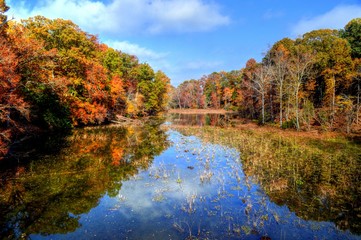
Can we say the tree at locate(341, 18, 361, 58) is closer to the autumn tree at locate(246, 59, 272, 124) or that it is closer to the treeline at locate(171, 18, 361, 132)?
the treeline at locate(171, 18, 361, 132)

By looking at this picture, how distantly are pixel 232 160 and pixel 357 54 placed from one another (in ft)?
140

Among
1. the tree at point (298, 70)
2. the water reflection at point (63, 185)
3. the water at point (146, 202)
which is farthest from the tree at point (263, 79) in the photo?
the water at point (146, 202)

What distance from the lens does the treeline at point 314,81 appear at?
34.8 metres

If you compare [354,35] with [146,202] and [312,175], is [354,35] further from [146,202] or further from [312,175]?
[146,202]

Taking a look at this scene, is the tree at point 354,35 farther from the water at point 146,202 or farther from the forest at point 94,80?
the water at point 146,202

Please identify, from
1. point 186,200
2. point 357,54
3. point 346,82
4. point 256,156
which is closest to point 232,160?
point 256,156

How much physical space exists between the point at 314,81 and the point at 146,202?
152 feet

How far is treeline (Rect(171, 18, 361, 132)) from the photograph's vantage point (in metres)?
34.8

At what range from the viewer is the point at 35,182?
15.5m

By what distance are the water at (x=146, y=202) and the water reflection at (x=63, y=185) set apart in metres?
0.05

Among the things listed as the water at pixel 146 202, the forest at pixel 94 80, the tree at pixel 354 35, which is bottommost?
the water at pixel 146 202

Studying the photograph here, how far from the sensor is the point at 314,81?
4766 centimetres

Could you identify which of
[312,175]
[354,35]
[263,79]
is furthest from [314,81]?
[312,175]

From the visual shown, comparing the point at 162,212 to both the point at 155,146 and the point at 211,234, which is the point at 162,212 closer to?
the point at 211,234
